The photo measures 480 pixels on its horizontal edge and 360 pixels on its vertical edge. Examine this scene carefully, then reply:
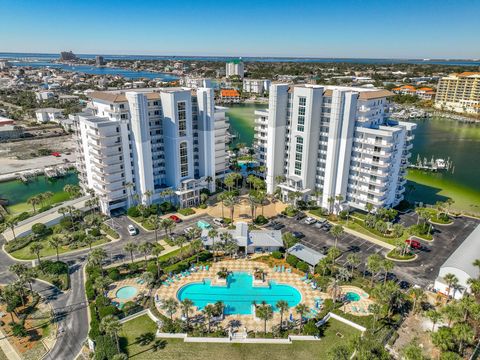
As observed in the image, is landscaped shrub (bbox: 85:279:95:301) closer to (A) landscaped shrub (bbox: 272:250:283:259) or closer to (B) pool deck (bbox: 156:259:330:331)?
(B) pool deck (bbox: 156:259:330:331)

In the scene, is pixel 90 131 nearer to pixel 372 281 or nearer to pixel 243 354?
pixel 243 354

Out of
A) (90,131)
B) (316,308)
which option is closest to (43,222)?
(90,131)

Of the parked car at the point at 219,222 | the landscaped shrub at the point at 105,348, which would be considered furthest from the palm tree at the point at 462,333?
the parked car at the point at 219,222

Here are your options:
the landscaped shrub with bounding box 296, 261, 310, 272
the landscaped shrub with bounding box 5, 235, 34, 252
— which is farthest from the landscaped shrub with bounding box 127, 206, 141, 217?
the landscaped shrub with bounding box 296, 261, 310, 272

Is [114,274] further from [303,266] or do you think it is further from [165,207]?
[303,266]

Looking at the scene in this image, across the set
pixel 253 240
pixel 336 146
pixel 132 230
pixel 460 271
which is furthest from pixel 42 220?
pixel 460 271

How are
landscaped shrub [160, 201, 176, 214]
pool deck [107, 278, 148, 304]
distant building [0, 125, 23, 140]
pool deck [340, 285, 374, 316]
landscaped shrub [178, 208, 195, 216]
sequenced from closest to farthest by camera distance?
pool deck [340, 285, 374, 316]
pool deck [107, 278, 148, 304]
landscaped shrub [160, 201, 176, 214]
landscaped shrub [178, 208, 195, 216]
distant building [0, 125, 23, 140]

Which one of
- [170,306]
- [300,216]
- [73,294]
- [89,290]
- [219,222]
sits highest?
[170,306]
